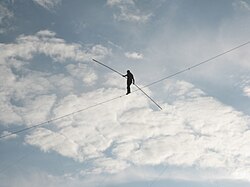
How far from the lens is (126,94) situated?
28.6 meters

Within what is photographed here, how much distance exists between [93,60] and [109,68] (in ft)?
3.74

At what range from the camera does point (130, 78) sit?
95.8ft

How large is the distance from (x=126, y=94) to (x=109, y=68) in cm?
185

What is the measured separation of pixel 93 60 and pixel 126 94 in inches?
110

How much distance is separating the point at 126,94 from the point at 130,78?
45.9 inches

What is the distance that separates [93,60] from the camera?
28.2 meters

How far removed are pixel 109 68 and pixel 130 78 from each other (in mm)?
1453

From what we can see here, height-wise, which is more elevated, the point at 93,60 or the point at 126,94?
the point at 93,60
